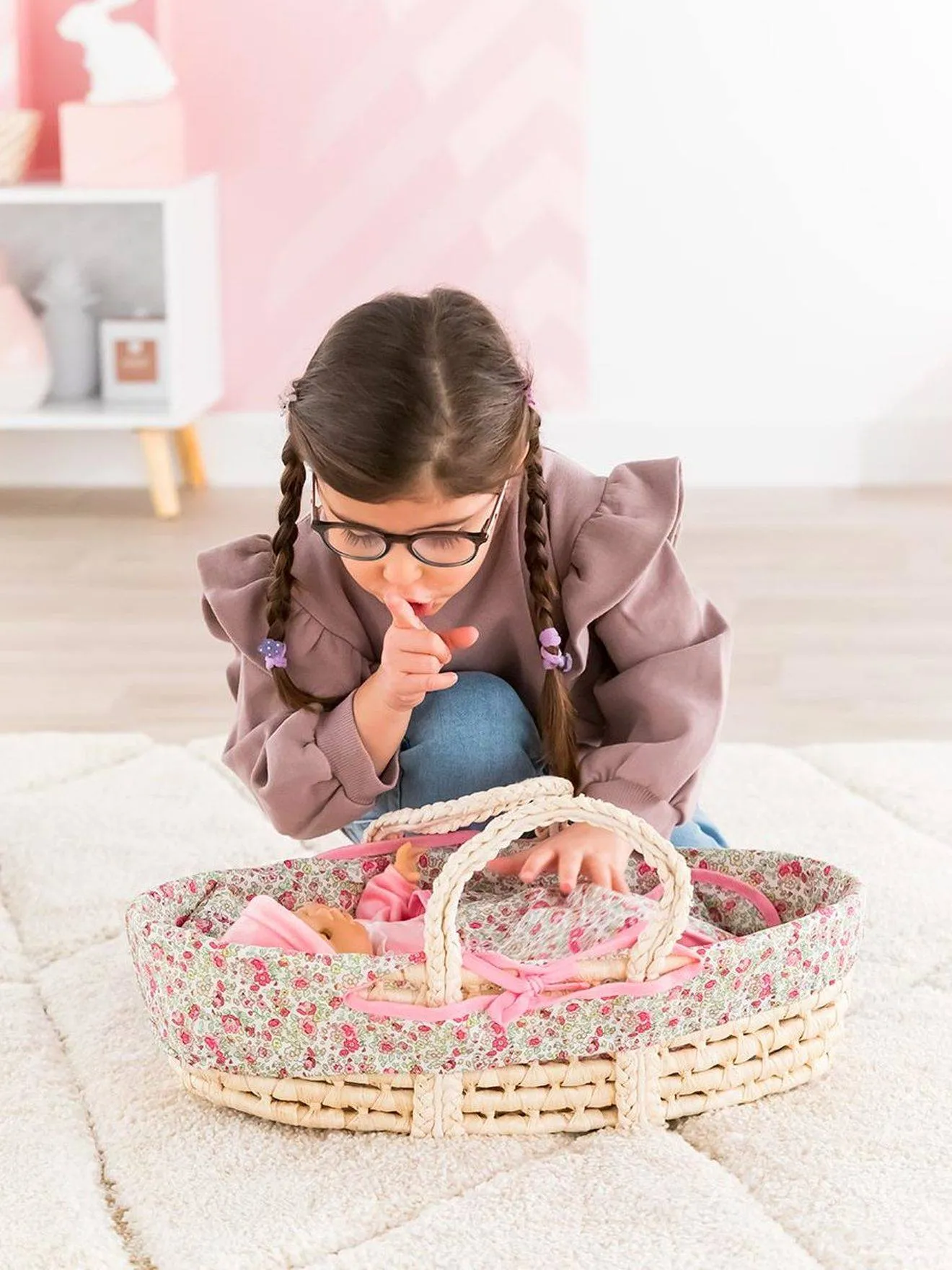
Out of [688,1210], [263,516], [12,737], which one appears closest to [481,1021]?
[688,1210]

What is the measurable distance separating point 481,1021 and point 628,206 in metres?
2.39

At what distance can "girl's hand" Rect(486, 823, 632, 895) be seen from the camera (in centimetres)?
114

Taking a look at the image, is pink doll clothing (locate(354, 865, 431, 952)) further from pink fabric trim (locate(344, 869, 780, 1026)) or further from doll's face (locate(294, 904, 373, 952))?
pink fabric trim (locate(344, 869, 780, 1026))

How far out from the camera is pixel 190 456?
3189 mm

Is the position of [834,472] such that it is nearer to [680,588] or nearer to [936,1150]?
[680,588]

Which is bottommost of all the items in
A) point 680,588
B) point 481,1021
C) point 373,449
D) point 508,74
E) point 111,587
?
point 111,587

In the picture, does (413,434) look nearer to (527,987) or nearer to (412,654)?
(412,654)

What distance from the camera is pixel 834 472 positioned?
10.7 feet

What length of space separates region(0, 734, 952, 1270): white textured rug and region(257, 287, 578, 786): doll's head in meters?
0.37

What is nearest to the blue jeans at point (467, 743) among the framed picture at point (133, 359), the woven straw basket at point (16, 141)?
the framed picture at point (133, 359)

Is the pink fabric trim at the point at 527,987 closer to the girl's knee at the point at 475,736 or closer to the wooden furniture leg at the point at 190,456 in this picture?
the girl's knee at the point at 475,736

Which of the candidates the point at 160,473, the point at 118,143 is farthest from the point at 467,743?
the point at 118,143

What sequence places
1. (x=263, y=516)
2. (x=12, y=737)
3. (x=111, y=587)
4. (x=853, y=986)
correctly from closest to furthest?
1. (x=853, y=986)
2. (x=12, y=737)
3. (x=111, y=587)
4. (x=263, y=516)

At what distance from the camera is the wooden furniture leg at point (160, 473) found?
2.94 m
